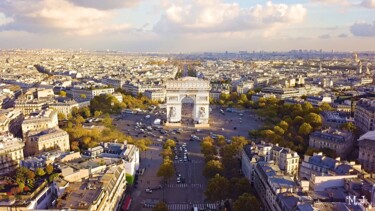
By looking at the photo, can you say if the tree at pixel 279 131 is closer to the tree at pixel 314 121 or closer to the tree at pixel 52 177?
the tree at pixel 314 121

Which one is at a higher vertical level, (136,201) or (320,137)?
(320,137)

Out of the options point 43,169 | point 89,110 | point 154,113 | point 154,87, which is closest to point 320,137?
point 43,169

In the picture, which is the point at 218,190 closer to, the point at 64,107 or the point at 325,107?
the point at 325,107

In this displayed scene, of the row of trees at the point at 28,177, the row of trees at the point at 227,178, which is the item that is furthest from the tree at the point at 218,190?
the row of trees at the point at 28,177

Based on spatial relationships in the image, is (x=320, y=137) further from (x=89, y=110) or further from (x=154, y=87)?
(x=154, y=87)

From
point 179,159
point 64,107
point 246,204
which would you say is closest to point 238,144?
point 179,159

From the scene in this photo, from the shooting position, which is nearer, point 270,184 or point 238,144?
point 270,184

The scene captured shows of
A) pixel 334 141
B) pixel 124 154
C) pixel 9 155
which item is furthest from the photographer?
pixel 334 141

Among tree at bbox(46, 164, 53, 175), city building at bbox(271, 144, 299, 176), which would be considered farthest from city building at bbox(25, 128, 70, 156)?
city building at bbox(271, 144, 299, 176)
